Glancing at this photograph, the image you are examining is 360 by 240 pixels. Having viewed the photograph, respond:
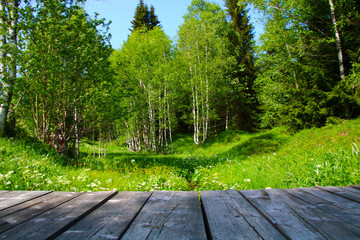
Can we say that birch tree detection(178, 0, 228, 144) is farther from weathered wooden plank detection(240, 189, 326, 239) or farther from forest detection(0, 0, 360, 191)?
weathered wooden plank detection(240, 189, 326, 239)

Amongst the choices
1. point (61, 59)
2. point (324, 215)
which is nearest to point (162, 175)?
point (324, 215)

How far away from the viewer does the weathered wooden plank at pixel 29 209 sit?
1416mm

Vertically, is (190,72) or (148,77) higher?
(190,72)

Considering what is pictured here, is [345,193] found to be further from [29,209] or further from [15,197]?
[15,197]

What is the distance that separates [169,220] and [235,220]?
0.44 meters

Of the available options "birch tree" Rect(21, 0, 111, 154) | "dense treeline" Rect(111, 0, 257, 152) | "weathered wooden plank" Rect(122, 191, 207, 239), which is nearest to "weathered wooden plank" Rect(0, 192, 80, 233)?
"weathered wooden plank" Rect(122, 191, 207, 239)

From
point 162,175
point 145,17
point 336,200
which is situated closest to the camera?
point 336,200

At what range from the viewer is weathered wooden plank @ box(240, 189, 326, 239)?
3.84 ft

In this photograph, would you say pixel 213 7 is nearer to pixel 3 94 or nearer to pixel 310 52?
pixel 310 52

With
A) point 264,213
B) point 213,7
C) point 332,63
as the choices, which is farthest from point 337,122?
point 213,7

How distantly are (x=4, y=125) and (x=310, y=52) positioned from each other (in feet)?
49.5

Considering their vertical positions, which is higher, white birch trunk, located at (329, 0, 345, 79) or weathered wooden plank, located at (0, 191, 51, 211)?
white birch trunk, located at (329, 0, 345, 79)

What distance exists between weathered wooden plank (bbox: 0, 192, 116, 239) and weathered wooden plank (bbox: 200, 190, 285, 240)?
0.90 meters

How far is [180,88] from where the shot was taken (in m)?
20.2
